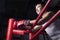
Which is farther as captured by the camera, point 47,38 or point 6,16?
point 6,16

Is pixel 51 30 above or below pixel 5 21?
below

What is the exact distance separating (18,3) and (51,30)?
230 cm

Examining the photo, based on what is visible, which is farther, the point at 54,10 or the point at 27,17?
the point at 27,17

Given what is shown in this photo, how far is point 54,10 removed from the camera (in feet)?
4.55

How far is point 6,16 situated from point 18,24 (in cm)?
243

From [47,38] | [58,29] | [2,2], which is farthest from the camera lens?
[2,2]

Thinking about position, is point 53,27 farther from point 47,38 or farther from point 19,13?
point 19,13

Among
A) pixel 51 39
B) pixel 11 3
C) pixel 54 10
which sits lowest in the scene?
pixel 51 39

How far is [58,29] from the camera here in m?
1.31

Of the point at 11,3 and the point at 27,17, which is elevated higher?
the point at 11,3

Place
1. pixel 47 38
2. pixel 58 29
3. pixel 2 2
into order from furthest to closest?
pixel 2 2
pixel 47 38
pixel 58 29

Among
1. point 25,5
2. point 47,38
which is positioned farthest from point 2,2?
point 47,38

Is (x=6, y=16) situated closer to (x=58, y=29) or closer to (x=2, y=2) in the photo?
(x=2, y=2)

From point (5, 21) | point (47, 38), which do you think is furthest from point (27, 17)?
point (47, 38)
